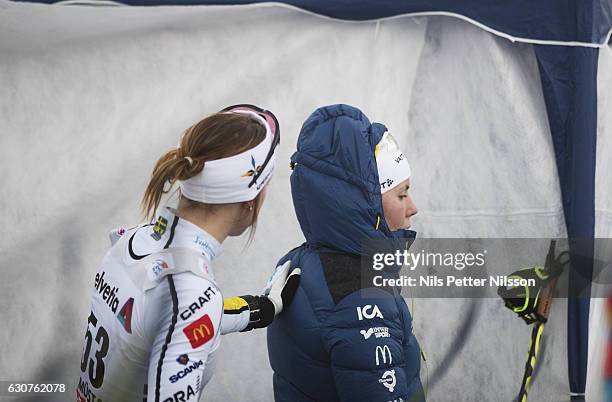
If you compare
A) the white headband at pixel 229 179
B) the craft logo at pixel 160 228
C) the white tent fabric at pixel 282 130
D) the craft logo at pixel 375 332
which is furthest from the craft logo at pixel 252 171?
the white tent fabric at pixel 282 130

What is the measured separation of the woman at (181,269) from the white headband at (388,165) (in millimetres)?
357

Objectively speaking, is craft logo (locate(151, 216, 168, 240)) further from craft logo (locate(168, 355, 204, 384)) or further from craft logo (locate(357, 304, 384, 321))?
craft logo (locate(357, 304, 384, 321))

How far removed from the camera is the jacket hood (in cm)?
214

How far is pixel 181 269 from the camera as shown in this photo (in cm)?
182

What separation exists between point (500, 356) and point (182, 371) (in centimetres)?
228

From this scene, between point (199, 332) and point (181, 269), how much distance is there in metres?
0.15

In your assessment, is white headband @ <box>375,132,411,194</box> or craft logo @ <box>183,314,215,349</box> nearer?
craft logo @ <box>183,314,215,349</box>

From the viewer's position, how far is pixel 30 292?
3.42 metres

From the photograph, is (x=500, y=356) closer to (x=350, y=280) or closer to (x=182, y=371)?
(x=350, y=280)

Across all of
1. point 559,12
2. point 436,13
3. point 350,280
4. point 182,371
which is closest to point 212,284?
point 182,371

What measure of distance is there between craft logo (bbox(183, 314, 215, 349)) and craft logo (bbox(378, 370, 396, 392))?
1.51ft

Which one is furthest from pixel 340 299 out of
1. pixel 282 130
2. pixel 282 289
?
pixel 282 130

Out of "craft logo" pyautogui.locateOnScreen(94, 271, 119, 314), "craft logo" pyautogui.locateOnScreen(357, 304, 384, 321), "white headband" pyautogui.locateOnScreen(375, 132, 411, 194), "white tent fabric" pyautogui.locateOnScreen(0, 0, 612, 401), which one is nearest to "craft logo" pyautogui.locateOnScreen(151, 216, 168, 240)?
"craft logo" pyautogui.locateOnScreen(94, 271, 119, 314)

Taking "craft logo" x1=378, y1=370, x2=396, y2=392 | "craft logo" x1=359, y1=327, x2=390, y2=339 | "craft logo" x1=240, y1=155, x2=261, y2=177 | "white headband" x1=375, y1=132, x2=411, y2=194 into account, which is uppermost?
"craft logo" x1=240, y1=155, x2=261, y2=177
